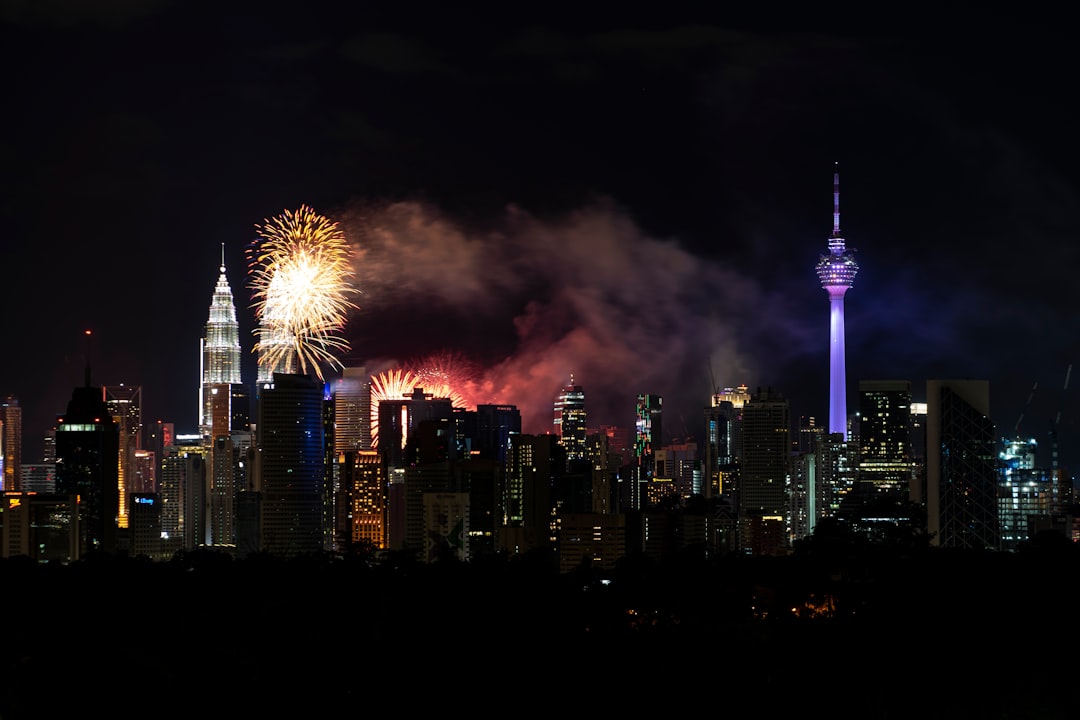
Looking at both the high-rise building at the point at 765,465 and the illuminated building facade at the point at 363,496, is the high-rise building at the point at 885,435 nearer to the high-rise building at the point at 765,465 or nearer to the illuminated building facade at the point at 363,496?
the high-rise building at the point at 765,465

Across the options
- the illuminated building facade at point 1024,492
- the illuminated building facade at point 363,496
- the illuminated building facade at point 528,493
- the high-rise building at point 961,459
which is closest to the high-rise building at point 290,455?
the illuminated building facade at point 363,496

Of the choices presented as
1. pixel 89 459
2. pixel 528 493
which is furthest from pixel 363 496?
pixel 89 459

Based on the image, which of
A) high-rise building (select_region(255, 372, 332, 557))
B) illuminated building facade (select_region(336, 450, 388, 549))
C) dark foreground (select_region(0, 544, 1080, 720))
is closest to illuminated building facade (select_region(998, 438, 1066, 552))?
illuminated building facade (select_region(336, 450, 388, 549))

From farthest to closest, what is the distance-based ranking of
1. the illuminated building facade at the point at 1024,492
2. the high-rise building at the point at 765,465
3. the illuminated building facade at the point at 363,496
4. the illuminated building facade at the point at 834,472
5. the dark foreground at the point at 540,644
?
1. the illuminated building facade at the point at 834,472
2. the high-rise building at the point at 765,465
3. the illuminated building facade at the point at 363,496
4. the illuminated building facade at the point at 1024,492
5. the dark foreground at the point at 540,644

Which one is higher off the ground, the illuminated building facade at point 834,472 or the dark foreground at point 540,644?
the illuminated building facade at point 834,472

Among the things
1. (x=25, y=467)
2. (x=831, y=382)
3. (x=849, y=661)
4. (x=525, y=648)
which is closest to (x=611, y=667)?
(x=525, y=648)

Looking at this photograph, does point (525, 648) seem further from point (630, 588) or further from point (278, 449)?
point (278, 449)
